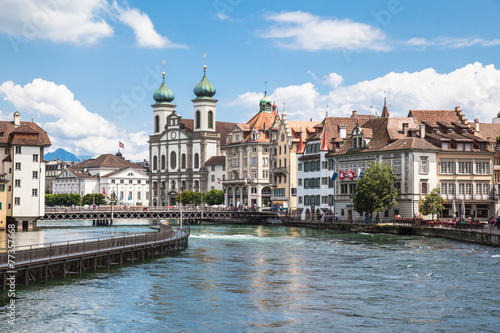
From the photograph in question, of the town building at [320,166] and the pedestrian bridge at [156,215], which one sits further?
the pedestrian bridge at [156,215]

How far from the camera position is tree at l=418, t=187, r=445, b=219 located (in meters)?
88.9

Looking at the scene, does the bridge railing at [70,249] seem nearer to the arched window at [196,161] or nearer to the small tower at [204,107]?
the arched window at [196,161]

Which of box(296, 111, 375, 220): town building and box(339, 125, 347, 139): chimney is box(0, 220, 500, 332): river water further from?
box(339, 125, 347, 139): chimney

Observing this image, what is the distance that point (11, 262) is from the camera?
Answer: 40.2 meters

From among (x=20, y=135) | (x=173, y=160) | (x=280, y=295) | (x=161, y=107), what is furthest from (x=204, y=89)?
(x=280, y=295)

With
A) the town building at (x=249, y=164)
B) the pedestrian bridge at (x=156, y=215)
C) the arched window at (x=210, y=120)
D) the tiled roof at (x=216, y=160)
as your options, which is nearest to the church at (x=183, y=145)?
the arched window at (x=210, y=120)

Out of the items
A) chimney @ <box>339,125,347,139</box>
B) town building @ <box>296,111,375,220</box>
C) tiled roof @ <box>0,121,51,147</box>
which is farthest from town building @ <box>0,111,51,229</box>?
chimney @ <box>339,125,347,139</box>

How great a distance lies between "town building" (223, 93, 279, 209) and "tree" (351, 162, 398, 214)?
59245mm

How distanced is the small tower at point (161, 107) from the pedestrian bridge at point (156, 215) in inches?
2478

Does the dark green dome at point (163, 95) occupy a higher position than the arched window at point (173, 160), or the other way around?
the dark green dome at point (163, 95)

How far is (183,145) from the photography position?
186m

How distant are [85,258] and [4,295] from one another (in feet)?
34.6

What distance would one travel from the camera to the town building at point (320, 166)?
111 meters

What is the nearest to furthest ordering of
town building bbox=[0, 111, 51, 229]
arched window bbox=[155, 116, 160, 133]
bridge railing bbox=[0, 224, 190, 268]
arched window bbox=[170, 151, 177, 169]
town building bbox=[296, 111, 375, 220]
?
bridge railing bbox=[0, 224, 190, 268], town building bbox=[0, 111, 51, 229], town building bbox=[296, 111, 375, 220], arched window bbox=[170, 151, 177, 169], arched window bbox=[155, 116, 160, 133]
